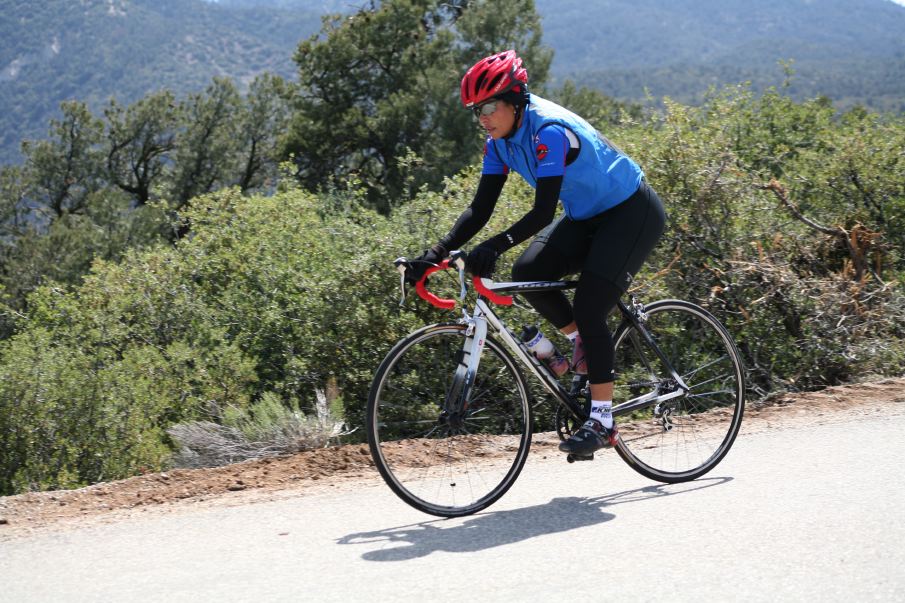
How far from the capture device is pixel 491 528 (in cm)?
439

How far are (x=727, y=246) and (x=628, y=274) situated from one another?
12.5 feet

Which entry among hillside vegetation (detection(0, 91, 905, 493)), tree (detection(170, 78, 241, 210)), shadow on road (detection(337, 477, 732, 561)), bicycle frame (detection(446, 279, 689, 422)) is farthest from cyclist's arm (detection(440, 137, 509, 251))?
tree (detection(170, 78, 241, 210))

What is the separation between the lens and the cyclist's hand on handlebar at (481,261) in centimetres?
442

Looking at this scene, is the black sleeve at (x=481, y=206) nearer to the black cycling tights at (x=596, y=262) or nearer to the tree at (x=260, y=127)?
the black cycling tights at (x=596, y=262)

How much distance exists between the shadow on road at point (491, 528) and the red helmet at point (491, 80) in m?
2.06

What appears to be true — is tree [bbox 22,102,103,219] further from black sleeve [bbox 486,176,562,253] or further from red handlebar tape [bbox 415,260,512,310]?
black sleeve [bbox 486,176,562,253]

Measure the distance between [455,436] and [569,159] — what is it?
1578 millimetres

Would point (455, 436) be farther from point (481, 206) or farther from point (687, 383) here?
point (687, 383)

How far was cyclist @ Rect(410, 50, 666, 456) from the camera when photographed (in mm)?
4484

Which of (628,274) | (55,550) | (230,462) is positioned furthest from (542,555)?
(230,462)

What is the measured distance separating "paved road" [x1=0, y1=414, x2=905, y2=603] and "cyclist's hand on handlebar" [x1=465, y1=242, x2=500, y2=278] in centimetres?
123

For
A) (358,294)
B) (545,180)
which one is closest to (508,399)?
(545,180)

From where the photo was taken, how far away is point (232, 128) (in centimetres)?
4866

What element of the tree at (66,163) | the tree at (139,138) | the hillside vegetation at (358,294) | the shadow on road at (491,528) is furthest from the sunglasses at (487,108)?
the tree at (66,163)
